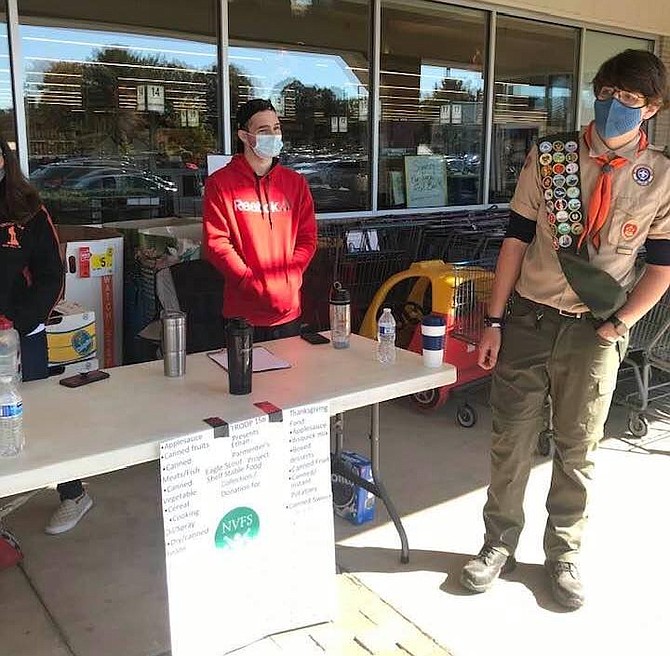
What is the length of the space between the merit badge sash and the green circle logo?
1219mm

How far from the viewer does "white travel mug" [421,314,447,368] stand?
2.62m

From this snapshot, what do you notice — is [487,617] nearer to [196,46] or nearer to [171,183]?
[171,183]

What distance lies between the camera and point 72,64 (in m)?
4.75

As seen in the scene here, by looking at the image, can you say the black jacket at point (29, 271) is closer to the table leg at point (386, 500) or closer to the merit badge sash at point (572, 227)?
the table leg at point (386, 500)

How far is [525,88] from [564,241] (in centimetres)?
513

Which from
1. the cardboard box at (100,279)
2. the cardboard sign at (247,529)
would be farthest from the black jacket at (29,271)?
the cardboard box at (100,279)

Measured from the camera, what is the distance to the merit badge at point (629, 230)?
240 cm

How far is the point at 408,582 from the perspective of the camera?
9.20ft

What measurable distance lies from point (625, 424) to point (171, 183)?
3.23m

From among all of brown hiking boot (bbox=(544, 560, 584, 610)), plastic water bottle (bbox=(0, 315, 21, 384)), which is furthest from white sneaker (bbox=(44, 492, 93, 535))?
brown hiking boot (bbox=(544, 560, 584, 610))

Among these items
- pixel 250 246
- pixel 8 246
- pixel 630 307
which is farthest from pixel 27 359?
pixel 630 307

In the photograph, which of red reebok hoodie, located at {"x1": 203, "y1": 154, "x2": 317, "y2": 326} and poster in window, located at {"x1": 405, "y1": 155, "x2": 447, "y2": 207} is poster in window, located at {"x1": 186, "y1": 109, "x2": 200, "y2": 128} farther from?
red reebok hoodie, located at {"x1": 203, "y1": 154, "x2": 317, "y2": 326}

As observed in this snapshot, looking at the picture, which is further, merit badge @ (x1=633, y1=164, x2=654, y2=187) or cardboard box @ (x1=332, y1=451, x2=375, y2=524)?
cardboard box @ (x1=332, y1=451, x2=375, y2=524)

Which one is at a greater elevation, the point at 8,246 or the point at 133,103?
the point at 133,103
